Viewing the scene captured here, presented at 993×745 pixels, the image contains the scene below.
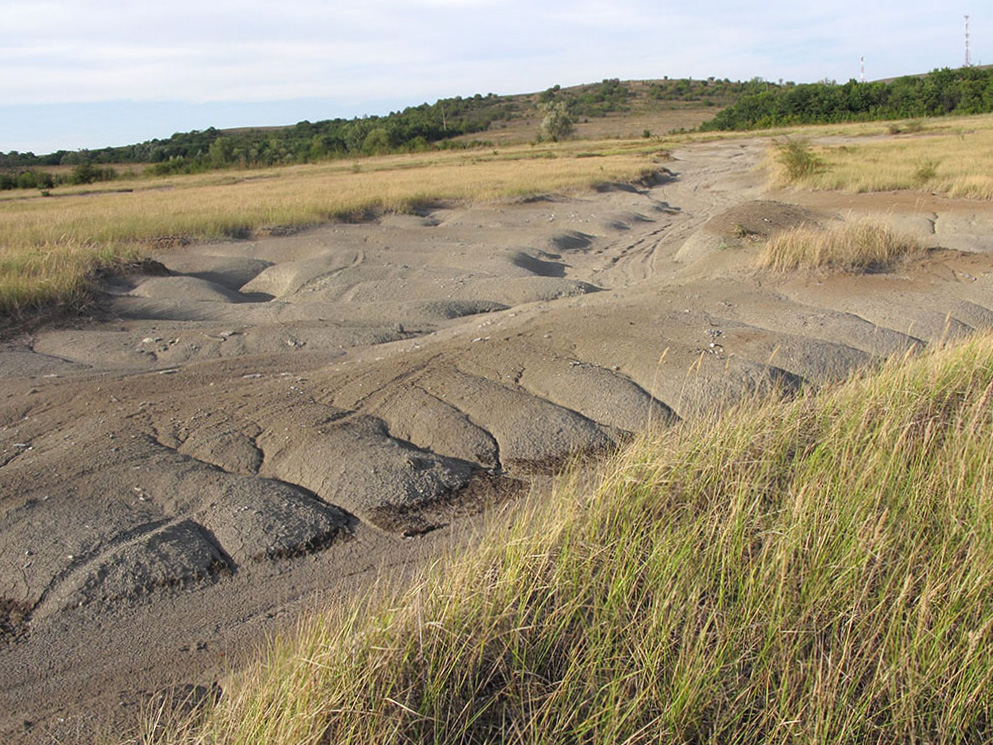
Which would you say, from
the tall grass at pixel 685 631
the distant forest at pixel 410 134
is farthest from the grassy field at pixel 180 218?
the distant forest at pixel 410 134

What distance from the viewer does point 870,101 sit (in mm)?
70750

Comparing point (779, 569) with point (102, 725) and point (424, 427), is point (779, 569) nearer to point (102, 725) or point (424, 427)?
point (102, 725)

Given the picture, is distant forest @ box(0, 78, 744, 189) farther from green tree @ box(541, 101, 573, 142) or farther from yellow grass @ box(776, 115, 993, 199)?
yellow grass @ box(776, 115, 993, 199)

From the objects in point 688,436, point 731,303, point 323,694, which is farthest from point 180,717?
point 731,303

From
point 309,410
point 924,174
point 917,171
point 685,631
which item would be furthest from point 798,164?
point 685,631

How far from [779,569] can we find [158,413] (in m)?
4.97

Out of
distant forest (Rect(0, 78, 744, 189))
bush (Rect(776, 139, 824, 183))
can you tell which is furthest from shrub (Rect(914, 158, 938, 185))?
distant forest (Rect(0, 78, 744, 189))

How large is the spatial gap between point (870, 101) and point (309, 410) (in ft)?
250

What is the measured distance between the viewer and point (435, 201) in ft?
73.9

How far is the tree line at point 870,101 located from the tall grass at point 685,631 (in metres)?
70.7

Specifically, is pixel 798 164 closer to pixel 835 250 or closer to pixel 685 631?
pixel 835 250

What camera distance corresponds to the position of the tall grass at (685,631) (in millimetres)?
2645

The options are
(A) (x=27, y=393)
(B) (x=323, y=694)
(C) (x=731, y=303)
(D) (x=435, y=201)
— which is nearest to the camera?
(B) (x=323, y=694)

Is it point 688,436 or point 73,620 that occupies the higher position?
point 688,436
